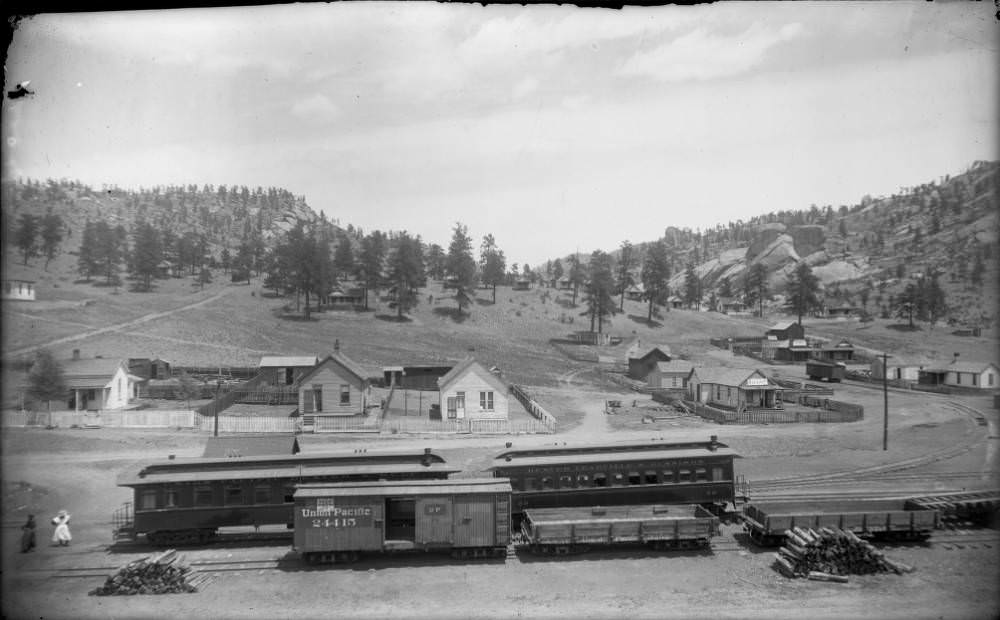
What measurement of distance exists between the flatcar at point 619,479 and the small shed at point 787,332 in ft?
241

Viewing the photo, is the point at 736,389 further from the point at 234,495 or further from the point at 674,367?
the point at 234,495

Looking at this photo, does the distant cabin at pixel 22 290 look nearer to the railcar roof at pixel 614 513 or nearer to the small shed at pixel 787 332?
the railcar roof at pixel 614 513

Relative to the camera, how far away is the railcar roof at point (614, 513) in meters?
24.5

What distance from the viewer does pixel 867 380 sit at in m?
73.5

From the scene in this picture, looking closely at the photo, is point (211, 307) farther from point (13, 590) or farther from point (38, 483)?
point (13, 590)

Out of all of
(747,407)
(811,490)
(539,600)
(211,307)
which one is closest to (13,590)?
(539,600)

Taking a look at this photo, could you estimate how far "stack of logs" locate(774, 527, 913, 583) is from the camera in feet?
67.2

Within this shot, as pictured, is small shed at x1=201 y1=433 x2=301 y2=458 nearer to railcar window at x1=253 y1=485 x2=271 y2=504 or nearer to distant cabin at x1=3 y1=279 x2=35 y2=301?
railcar window at x1=253 y1=485 x2=271 y2=504

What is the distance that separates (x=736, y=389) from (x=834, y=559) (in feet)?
114

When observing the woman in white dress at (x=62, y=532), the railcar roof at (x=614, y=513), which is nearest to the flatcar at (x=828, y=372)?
the railcar roof at (x=614, y=513)

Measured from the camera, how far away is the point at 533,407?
52.2 meters

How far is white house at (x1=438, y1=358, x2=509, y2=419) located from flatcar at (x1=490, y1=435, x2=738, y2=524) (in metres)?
21.5

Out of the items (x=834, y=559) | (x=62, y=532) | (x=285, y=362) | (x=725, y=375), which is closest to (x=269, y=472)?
(x=62, y=532)

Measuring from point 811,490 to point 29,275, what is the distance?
99.4 meters
